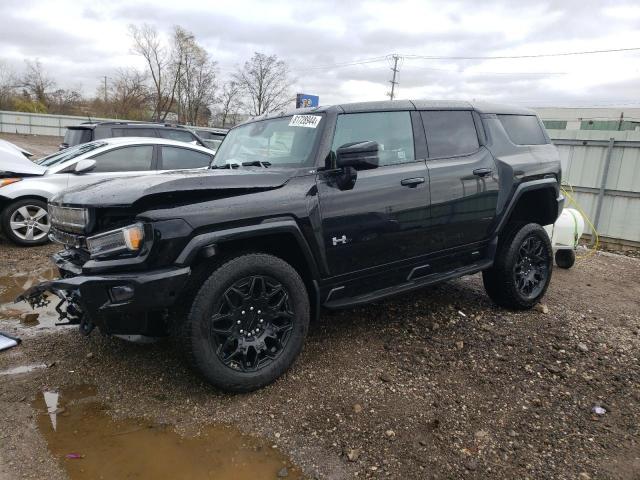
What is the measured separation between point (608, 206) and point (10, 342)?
9678 millimetres

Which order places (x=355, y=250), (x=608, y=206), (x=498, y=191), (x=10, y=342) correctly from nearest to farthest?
(x=355, y=250), (x=10, y=342), (x=498, y=191), (x=608, y=206)

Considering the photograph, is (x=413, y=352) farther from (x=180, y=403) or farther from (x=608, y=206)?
(x=608, y=206)

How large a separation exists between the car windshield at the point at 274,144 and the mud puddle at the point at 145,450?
188 centimetres

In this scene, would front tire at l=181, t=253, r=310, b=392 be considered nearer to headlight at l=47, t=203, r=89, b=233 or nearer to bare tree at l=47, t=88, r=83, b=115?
headlight at l=47, t=203, r=89, b=233

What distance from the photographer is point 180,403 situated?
9.87ft

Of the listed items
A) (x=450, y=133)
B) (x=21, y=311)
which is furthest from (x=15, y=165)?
(x=450, y=133)

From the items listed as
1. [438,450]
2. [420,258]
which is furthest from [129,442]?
[420,258]

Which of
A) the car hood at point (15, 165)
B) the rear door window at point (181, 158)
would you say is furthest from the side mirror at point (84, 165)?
the rear door window at point (181, 158)

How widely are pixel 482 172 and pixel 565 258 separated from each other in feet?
10.7

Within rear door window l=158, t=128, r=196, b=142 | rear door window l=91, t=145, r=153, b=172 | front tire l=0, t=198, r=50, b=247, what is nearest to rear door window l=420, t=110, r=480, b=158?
Result: rear door window l=91, t=145, r=153, b=172

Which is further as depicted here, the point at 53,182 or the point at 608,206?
the point at 608,206

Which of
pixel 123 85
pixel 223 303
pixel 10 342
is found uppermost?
pixel 123 85

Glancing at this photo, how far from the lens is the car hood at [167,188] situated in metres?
2.73

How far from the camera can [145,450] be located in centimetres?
256
